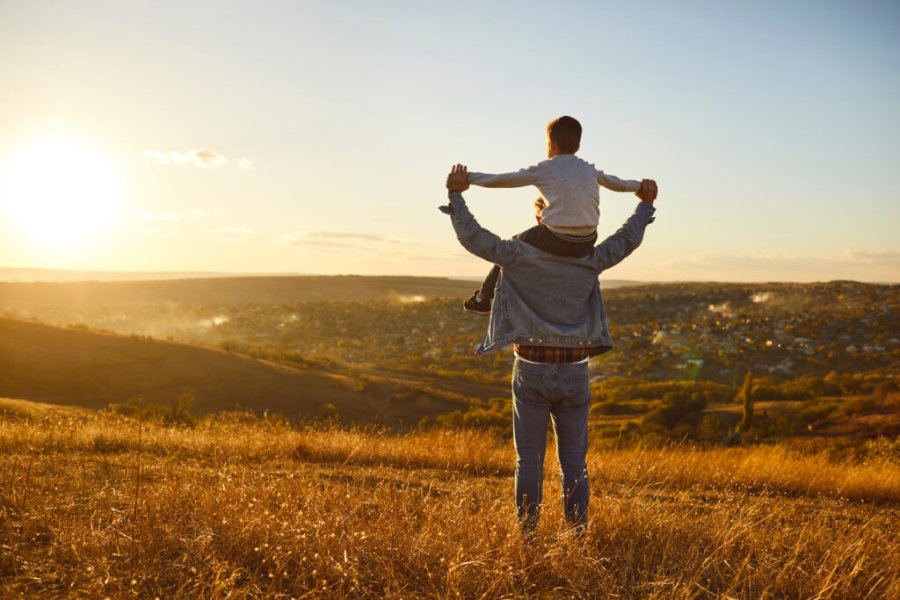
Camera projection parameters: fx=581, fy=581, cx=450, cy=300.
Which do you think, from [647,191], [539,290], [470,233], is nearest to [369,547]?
[539,290]

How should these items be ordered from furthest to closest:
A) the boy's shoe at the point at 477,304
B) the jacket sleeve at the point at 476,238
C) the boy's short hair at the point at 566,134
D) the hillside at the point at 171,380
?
the hillside at the point at 171,380 → the boy's shoe at the point at 477,304 → the boy's short hair at the point at 566,134 → the jacket sleeve at the point at 476,238

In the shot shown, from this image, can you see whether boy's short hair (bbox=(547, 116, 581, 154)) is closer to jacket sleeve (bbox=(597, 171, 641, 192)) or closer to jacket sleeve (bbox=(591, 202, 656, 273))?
jacket sleeve (bbox=(597, 171, 641, 192))

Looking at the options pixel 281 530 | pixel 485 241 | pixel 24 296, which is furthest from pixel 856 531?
pixel 24 296

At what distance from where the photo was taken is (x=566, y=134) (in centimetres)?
357

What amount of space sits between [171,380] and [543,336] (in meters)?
21.6

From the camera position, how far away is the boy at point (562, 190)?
11.4ft

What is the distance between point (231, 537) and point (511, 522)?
173 centimetres

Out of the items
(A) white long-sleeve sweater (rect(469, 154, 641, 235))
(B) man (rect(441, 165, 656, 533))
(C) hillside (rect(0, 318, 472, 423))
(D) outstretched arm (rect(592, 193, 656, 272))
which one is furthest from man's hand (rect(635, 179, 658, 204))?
(C) hillside (rect(0, 318, 472, 423))

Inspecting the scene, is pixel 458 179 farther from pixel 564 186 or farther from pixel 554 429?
pixel 554 429

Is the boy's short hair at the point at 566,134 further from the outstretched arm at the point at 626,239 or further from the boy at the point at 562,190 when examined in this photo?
the outstretched arm at the point at 626,239

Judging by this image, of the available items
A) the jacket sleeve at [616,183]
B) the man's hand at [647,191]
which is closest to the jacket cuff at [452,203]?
the jacket sleeve at [616,183]

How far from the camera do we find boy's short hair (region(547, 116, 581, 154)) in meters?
3.57

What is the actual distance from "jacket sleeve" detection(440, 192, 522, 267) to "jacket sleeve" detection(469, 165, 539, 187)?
0.16 meters

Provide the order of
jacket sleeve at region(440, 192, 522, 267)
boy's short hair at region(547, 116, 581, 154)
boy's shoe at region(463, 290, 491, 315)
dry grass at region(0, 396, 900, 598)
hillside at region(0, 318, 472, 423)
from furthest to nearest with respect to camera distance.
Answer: hillside at region(0, 318, 472, 423), boy's shoe at region(463, 290, 491, 315), boy's short hair at region(547, 116, 581, 154), jacket sleeve at region(440, 192, 522, 267), dry grass at region(0, 396, 900, 598)
